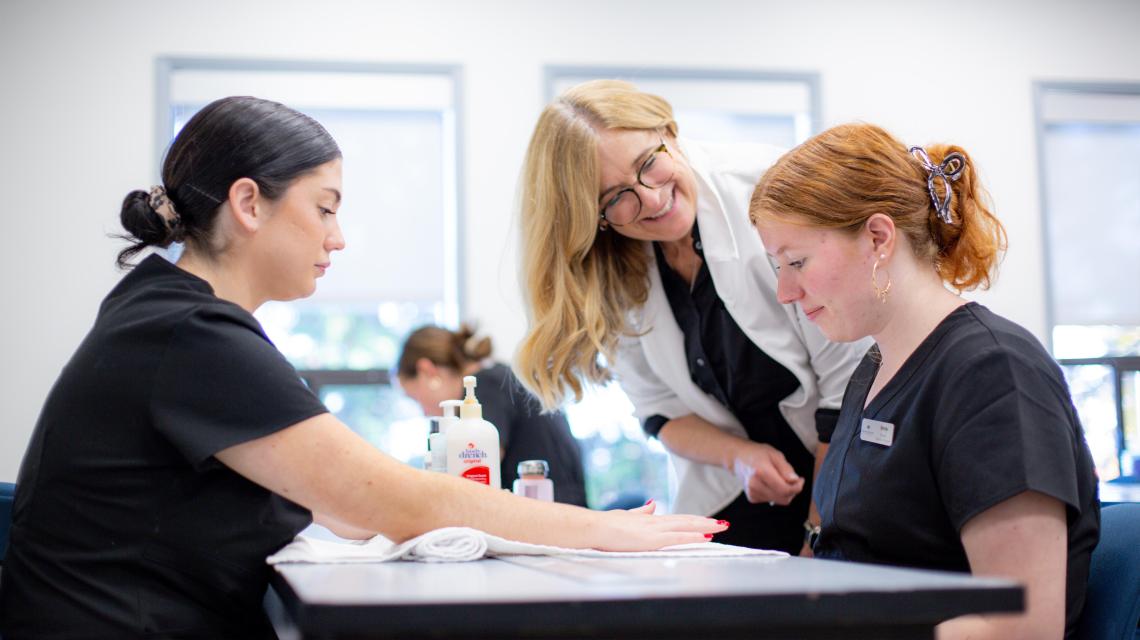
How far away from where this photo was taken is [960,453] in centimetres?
133

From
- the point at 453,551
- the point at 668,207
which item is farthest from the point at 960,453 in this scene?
the point at 668,207

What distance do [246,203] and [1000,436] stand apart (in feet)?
3.29

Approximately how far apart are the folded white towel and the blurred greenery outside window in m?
3.88

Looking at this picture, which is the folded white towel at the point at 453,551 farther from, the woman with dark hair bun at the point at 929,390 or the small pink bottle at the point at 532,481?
the small pink bottle at the point at 532,481

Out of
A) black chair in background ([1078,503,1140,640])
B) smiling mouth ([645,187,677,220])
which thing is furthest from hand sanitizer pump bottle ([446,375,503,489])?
black chair in background ([1078,503,1140,640])

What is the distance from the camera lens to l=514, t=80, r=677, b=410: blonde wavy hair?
2043 millimetres

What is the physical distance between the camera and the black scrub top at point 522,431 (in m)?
3.21

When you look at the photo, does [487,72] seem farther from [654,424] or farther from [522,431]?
[654,424]

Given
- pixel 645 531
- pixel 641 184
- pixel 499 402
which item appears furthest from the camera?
pixel 499 402

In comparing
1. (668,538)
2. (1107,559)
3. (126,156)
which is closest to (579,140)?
(668,538)

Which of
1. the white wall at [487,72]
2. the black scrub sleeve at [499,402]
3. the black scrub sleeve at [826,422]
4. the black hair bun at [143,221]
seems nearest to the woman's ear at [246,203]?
the black hair bun at [143,221]

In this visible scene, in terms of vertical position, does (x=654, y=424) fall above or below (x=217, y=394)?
below

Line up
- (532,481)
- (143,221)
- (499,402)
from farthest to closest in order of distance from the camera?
(499,402)
(532,481)
(143,221)

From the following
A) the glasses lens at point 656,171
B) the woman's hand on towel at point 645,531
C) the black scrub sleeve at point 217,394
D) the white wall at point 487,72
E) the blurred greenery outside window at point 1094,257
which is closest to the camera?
the black scrub sleeve at point 217,394
